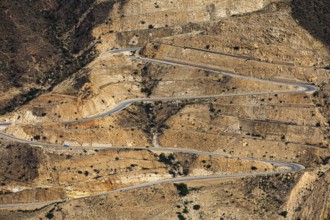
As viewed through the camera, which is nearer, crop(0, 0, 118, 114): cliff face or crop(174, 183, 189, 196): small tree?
crop(174, 183, 189, 196): small tree

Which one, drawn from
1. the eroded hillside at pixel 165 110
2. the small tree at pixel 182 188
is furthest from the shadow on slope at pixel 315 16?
the small tree at pixel 182 188

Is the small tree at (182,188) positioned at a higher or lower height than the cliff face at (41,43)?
lower

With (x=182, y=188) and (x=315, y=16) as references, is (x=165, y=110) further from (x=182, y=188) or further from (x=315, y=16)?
(x=315, y=16)

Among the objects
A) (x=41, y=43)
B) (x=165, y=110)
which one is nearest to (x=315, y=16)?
(x=165, y=110)

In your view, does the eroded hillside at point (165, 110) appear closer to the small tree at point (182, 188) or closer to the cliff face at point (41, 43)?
the small tree at point (182, 188)

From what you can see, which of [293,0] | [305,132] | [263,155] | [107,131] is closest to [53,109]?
[107,131]

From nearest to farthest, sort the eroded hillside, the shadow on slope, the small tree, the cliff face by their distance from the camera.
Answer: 1. the eroded hillside
2. the small tree
3. the cliff face
4. the shadow on slope

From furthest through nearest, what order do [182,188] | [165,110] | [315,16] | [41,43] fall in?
[315,16] < [41,43] < [165,110] < [182,188]

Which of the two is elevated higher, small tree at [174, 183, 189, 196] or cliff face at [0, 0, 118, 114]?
cliff face at [0, 0, 118, 114]

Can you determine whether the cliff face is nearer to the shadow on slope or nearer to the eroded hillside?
the eroded hillside

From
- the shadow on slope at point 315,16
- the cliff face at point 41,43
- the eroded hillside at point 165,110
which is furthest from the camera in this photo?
the shadow on slope at point 315,16

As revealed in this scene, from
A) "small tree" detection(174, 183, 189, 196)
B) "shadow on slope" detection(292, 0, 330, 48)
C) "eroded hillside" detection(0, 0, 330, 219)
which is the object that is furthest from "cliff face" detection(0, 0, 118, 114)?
"shadow on slope" detection(292, 0, 330, 48)
